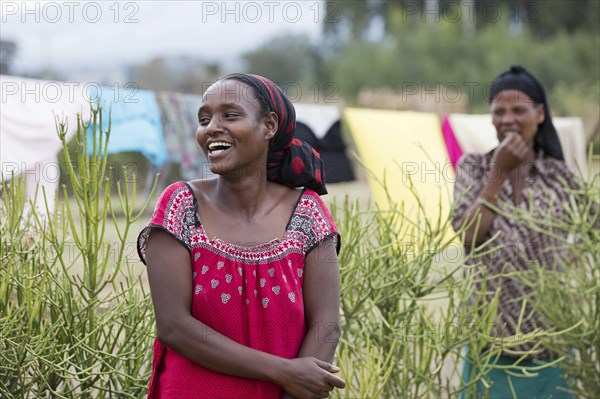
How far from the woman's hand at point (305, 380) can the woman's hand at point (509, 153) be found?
1617 millimetres

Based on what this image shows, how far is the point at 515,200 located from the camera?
3357 mm

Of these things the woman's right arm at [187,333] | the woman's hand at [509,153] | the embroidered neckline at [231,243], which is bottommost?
the woman's right arm at [187,333]

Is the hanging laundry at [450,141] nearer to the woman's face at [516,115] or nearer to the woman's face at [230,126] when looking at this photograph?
the woman's face at [516,115]

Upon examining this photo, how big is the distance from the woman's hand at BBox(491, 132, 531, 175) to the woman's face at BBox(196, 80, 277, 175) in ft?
5.01

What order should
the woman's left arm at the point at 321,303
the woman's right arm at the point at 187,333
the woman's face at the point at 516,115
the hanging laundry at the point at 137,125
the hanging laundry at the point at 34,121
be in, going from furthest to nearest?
1. the hanging laundry at the point at 137,125
2. the hanging laundry at the point at 34,121
3. the woman's face at the point at 516,115
4. the woman's left arm at the point at 321,303
5. the woman's right arm at the point at 187,333

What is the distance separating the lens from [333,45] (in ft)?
137

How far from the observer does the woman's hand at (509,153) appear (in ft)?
10.7

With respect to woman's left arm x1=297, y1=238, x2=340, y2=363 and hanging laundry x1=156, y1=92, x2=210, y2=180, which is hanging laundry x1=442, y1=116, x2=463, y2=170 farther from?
woman's left arm x1=297, y1=238, x2=340, y2=363

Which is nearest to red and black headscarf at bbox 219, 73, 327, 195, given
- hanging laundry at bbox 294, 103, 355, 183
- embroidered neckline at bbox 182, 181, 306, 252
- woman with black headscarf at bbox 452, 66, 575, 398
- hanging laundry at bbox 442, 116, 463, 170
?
embroidered neckline at bbox 182, 181, 306, 252

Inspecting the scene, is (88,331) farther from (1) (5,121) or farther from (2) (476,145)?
(2) (476,145)

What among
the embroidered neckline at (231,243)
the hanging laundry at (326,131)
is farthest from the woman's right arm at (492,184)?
the hanging laundry at (326,131)

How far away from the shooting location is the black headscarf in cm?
338

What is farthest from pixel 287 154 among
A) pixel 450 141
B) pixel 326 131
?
pixel 326 131

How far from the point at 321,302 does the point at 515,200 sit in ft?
5.20
